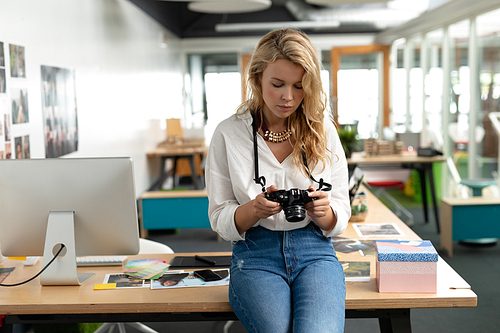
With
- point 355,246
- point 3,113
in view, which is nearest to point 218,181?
point 355,246

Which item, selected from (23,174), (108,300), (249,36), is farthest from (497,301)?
(249,36)

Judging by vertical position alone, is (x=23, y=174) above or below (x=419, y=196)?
above

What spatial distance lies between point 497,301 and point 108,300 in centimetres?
312

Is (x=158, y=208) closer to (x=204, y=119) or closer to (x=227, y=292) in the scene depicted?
(x=227, y=292)

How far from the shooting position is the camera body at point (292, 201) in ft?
5.28

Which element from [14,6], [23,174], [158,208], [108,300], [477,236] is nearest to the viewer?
[108,300]

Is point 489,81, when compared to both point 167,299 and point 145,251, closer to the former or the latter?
point 145,251

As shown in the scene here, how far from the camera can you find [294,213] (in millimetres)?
1605

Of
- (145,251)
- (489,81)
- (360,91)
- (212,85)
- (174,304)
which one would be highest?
(212,85)

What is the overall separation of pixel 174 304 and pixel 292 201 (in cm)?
56

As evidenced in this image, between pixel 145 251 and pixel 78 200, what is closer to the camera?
pixel 78 200

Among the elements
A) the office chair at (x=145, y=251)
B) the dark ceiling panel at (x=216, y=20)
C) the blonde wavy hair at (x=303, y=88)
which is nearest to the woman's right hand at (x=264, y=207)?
the blonde wavy hair at (x=303, y=88)

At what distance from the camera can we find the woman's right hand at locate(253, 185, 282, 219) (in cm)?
163

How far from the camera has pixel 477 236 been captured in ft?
16.0
